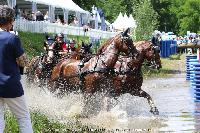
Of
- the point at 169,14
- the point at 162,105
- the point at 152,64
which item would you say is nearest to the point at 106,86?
the point at 152,64

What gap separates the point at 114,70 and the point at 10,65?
7.50m

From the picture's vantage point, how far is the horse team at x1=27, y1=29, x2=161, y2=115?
1488cm

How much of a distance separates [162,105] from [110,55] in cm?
358

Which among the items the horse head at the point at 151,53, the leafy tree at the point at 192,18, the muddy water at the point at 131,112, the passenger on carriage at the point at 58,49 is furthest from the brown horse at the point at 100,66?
the leafy tree at the point at 192,18

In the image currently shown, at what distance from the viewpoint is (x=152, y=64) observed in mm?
16125

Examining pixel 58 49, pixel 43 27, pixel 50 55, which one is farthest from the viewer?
pixel 43 27

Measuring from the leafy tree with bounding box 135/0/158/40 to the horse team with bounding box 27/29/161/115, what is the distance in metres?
22.5

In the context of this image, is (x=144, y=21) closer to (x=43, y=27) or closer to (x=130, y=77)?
(x=43, y=27)

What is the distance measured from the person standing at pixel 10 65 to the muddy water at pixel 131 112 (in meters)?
4.43

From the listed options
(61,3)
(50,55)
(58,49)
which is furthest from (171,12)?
(50,55)

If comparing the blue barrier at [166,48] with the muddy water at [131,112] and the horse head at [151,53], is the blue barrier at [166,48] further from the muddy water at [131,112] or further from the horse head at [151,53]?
the horse head at [151,53]

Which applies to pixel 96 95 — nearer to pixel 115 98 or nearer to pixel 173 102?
pixel 115 98

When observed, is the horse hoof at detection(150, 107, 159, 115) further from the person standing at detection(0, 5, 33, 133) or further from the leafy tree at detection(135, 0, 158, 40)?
the leafy tree at detection(135, 0, 158, 40)

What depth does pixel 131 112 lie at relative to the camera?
15.8 m
